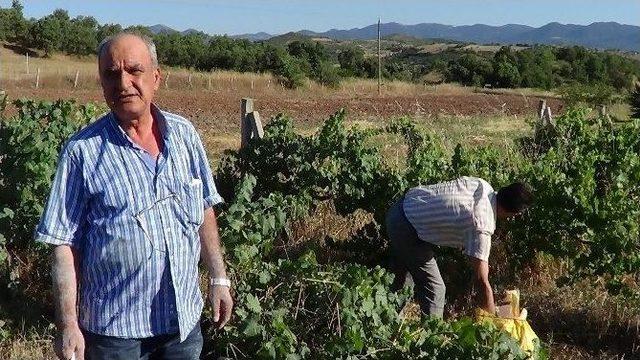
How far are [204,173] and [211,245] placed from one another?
253 millimetres

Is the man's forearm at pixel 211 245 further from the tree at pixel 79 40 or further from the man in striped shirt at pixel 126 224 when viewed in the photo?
the tree at pixel 79 40

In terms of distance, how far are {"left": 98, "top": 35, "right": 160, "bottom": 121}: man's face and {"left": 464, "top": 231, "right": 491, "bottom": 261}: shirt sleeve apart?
229cm

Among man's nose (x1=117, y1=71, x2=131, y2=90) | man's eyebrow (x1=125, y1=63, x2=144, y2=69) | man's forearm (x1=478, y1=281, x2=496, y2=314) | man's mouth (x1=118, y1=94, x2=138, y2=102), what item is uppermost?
man's eyebrow (x1=125, y1=63, x2=144, y2=69)

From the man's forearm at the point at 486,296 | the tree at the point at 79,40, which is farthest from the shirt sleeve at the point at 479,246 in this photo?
the tree at the point at 79,40

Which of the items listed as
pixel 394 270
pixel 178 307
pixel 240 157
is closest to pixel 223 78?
pixel 240 157

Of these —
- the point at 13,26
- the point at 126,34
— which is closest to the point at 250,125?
the point at 126,34

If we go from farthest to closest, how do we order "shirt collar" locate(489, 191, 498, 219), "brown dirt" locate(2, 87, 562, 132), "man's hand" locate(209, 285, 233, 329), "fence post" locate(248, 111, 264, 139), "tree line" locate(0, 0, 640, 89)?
"tree line" locate(0, 0, 640, 89) < "brown dirt" locate(2, 87, 562, 132) < "fence post" locate(248, 111, 264, 139) < "shirt collar" locate(489, 191, 498, 219) < "man's hand" locate(209, 285, 233, 329)

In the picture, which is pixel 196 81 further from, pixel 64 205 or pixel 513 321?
pixel 64 205

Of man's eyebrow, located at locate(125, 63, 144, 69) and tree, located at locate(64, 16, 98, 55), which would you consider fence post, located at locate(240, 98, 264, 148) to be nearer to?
man's eyebrow, located at locate(125, 63, 144, 69)

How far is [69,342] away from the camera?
2291 millimetres

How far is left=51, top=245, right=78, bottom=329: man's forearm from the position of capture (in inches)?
89.9

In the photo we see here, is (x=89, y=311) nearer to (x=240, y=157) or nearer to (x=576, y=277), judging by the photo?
(x=576, y=277)

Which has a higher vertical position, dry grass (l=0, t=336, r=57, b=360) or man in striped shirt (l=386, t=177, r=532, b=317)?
man in striped shirt (l=386, t=177, r=532, b=317)

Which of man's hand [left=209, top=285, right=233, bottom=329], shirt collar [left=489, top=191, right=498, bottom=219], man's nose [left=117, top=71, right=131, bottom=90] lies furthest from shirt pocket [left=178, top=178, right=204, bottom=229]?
shirt collar [left=489, top=191, right=498, bottom=219]
